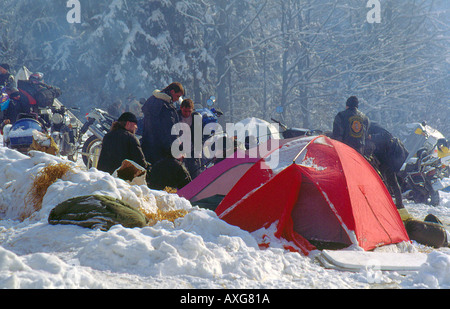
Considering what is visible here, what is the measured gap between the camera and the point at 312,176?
5539 mm

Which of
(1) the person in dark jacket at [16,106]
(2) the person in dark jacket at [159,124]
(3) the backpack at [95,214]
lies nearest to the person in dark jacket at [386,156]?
(2) the person in dark jacket at [159,124]

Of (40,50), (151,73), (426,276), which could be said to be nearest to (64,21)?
(40,50)

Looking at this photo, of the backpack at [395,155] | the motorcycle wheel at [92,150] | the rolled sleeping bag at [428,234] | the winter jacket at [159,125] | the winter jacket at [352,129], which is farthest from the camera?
the motorcycle wheel at [92,150]

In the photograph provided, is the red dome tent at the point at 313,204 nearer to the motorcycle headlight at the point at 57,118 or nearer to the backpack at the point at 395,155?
the backpack at the point at 395,155

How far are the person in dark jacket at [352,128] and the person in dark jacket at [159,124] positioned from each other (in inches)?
116

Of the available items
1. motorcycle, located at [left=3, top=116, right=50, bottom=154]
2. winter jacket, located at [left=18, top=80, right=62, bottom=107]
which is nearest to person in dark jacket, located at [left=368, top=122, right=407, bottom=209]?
motorcycle, located at [left=3, top=116, right=50, bottom=154]

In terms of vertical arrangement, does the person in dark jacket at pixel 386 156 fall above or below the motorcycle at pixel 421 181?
above

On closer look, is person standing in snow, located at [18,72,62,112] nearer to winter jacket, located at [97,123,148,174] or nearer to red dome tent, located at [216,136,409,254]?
winter jacket, located at [97,123,148,174]

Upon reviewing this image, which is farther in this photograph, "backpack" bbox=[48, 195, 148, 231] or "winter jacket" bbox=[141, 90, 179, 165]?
"winter jacket" bbox=[141, 90, 179, 165]

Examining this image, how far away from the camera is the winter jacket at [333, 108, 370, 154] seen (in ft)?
28.0

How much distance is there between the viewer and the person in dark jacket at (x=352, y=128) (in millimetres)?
8531

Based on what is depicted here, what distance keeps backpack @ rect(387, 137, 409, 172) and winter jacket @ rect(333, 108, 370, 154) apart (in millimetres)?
626

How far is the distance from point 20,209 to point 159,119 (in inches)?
111

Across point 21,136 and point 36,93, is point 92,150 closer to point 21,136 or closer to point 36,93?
point 36,93
